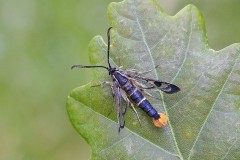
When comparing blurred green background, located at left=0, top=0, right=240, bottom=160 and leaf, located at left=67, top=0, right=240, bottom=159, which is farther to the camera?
blurred green background, located at left=0, top=0, right=240, bottom=160

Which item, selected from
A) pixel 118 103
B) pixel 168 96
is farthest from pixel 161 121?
pixel 118 103

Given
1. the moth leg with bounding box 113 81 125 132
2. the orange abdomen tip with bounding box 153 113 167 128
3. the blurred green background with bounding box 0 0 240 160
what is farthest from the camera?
the blurred green background with bounding box 0 0 240 160

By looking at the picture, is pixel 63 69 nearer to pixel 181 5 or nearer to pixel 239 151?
pixel 181 5

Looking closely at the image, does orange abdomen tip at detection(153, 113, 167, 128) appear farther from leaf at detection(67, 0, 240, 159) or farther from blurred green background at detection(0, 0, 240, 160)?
blurred green background at detection(0, 0, 240, 160)

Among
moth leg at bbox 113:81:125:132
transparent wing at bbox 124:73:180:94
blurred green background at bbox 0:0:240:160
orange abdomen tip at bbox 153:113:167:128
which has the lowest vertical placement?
blurred green background at bbox 0:0:240:160

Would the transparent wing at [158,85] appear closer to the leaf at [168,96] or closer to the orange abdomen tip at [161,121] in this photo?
the leaf at [168,96]

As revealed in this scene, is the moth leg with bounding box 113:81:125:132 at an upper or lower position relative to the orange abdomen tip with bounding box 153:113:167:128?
upper

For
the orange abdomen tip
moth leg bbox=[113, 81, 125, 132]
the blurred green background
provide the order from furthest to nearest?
the blurred green background → moth leg bbox=[113, 81, 125, 132] → the orange abdomen tip

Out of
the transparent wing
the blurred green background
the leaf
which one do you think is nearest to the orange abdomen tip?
the leaf
